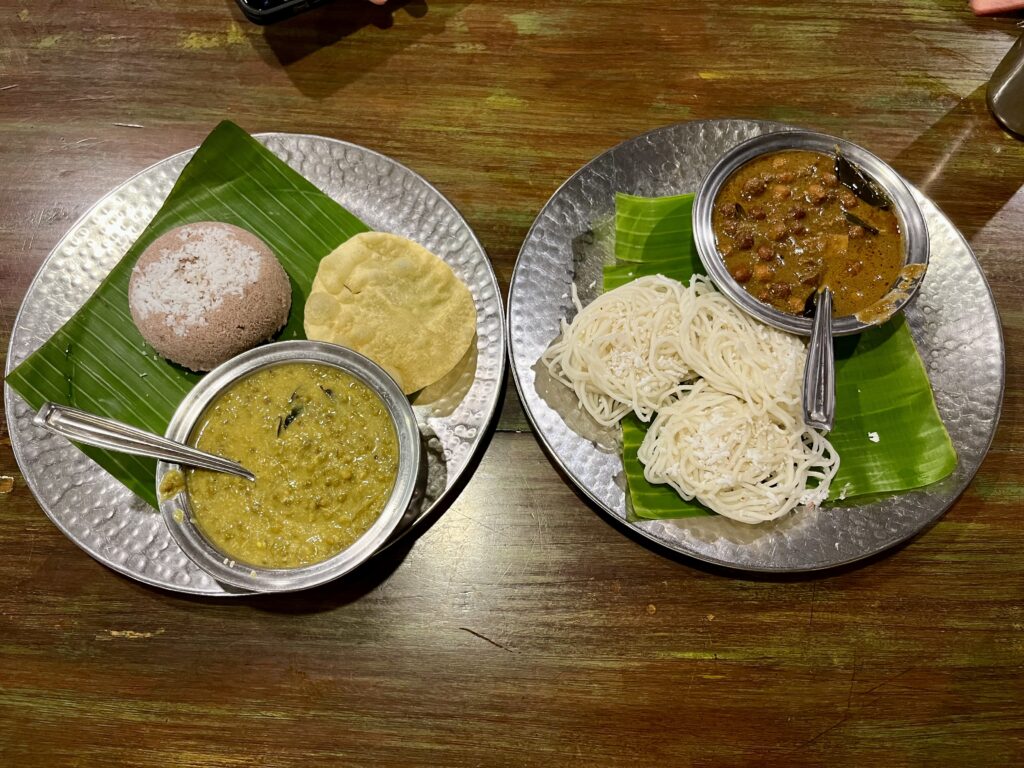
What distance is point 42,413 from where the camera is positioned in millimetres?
2367

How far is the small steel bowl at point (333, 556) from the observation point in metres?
2.24

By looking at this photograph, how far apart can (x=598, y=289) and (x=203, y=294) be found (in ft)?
4.94

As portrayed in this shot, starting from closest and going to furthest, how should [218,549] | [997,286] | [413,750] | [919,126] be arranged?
[218,549], [413,750], [997,286], [919,126]

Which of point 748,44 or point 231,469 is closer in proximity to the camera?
point 231,469

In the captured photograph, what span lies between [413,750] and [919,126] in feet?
11.1

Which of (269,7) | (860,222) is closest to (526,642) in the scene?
(860,222)

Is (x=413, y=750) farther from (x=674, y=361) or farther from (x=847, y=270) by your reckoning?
(x=847, y=270)

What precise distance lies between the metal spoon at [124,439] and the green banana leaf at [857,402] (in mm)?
1430

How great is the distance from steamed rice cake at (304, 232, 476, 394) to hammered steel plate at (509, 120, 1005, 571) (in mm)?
237

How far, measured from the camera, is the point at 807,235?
8.71 feet

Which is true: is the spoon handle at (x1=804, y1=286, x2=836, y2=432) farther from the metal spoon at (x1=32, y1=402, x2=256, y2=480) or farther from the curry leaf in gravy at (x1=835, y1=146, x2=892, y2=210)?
the metal spoon at (x1=32, y1=402, x2=256, y2=480)

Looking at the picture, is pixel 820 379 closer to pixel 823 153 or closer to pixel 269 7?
pixel 823 153

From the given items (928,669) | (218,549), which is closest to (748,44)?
(928,669)

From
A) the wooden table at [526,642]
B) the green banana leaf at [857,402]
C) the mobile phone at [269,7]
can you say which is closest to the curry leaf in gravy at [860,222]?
the green banana leaf at [857,402]
